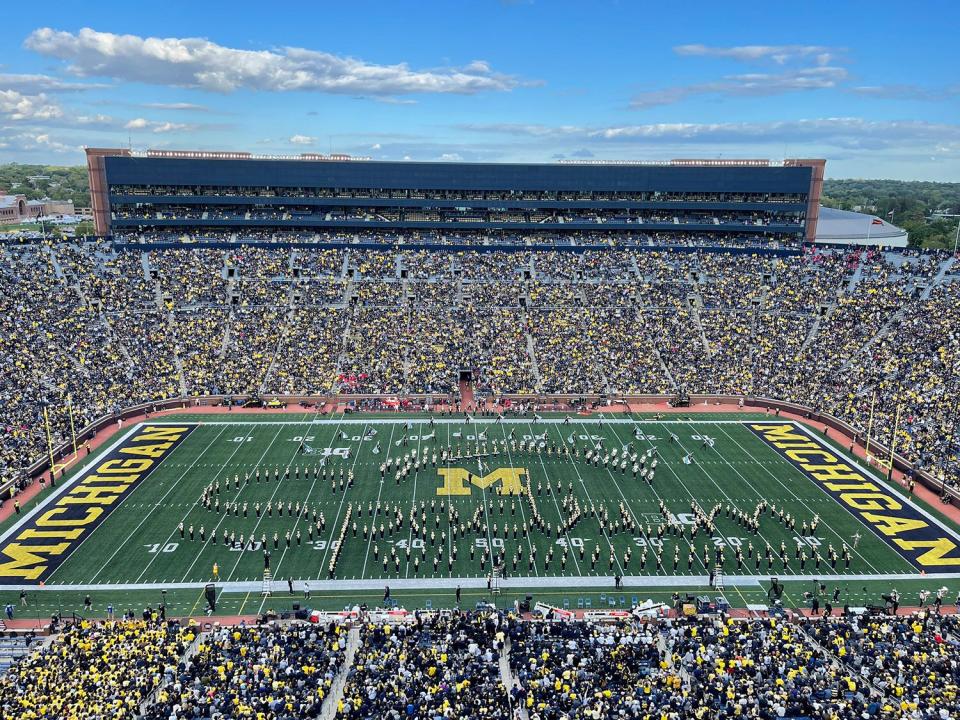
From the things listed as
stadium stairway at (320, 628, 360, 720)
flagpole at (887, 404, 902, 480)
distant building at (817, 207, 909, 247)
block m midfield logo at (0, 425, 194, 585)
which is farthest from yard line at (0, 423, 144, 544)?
distant building at (817, 207, 909, 247)

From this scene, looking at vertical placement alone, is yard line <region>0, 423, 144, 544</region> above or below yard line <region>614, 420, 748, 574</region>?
below

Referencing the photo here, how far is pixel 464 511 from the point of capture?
27.3 meters

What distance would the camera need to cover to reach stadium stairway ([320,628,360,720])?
52.0 feet

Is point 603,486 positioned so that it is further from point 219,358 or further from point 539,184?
point 539,184

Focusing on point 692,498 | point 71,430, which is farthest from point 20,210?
point 692,498

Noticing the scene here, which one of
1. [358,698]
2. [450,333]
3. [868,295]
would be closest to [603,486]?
[358,698]

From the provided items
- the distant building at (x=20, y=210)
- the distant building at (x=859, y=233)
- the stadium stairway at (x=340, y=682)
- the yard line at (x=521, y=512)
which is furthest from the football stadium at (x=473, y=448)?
the distant building at (x=20, y=210)

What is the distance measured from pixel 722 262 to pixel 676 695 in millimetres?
45795

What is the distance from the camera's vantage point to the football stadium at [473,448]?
1673cm

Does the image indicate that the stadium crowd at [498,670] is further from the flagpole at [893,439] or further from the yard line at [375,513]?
the flagpole at [893,439]

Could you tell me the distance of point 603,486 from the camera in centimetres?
3002

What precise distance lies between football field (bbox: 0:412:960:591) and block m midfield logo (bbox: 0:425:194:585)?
0.09 m

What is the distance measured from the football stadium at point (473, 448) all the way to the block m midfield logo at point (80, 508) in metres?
0.15

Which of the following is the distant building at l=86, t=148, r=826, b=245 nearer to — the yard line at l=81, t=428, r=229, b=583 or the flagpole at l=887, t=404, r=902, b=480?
the yard line at l=81, t=428, r=229, b=583
